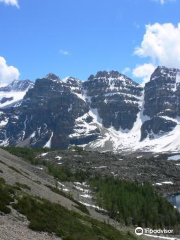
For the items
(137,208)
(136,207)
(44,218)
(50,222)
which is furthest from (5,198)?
(136,207)

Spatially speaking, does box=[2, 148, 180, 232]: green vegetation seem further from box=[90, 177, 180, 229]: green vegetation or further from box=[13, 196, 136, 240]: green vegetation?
box=[13, 196, 136, 240]: green vegetation

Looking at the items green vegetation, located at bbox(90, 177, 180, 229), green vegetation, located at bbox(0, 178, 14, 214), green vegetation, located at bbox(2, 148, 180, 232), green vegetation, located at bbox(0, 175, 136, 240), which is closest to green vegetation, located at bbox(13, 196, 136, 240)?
green vegetation, located at bbox(0, 175, 136, 240)

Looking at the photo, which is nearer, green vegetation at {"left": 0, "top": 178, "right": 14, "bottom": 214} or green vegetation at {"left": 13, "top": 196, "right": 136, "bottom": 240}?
green vegetation at {"left": 0, "top": 178, "right": 14, "bottom": 214}

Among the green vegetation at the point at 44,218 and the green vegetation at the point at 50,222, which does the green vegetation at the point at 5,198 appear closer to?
the green vegetation at the point at 44,218

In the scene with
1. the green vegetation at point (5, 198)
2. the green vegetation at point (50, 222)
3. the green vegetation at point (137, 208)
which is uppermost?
the green vegetation at point (5, 198)

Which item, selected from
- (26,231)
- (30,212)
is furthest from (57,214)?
(26,231)

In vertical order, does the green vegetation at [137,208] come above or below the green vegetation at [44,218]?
below

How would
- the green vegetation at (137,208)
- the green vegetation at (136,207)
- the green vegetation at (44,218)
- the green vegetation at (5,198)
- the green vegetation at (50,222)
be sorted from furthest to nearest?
the green vegetation at (137,208) → the green vegetation at (136,207) → the green vegetation at (50,222) → the green vegetation at (44,218) → the green vegetation at (5,198)

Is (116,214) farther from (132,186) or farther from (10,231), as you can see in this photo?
(10,231)

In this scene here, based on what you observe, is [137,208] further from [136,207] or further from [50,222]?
[50,222]

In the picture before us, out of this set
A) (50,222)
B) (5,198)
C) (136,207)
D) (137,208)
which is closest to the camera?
(5,198)

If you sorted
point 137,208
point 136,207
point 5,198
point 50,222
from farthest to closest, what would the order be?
1. point 136,207
2. point 137,208
3. point 50,222
4. point 5,198

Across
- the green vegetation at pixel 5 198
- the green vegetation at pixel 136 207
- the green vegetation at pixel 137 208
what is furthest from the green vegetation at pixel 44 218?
the green vegetation at pixel 137 208

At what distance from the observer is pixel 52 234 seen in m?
33.0
